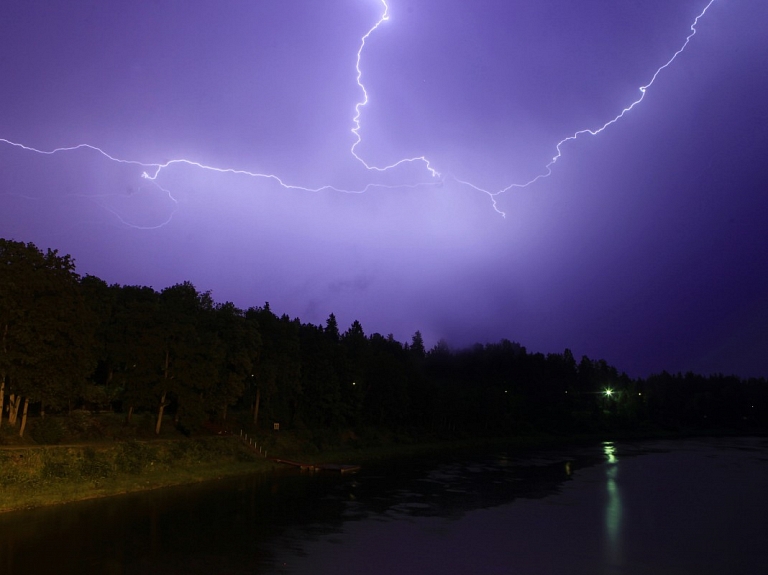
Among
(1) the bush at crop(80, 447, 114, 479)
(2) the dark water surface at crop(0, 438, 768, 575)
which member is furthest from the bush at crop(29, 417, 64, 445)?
(2) the dark water surface at crop(0, 438, 768, 575)

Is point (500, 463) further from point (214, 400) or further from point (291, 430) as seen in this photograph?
point (214, 400)

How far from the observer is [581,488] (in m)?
52.1

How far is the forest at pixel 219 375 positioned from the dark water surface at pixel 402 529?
10988 mm

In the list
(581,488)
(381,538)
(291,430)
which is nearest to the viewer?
(381,538)

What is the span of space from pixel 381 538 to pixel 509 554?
247 inches

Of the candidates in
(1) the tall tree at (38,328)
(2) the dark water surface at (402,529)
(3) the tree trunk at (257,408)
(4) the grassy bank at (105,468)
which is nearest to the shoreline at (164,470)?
(4) the grassy bank at (105,468)

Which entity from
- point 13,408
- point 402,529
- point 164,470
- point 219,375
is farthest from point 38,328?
point 402,529

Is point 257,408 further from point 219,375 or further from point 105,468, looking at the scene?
point 105,468

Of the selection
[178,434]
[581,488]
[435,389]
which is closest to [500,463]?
[581,488]

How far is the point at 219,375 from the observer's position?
61.1 meters

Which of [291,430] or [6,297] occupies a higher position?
[6,297]

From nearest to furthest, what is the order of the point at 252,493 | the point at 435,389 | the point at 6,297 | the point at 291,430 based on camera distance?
the point at 6,297
the point at 252,493
the point at 291,430
the point at 435,389

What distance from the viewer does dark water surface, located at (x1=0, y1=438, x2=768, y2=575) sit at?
2495 cm

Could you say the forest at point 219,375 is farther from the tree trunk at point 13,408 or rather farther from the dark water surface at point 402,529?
the dark water surface at point 402,529
